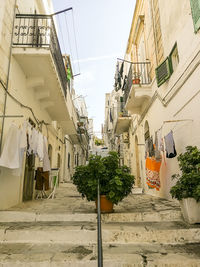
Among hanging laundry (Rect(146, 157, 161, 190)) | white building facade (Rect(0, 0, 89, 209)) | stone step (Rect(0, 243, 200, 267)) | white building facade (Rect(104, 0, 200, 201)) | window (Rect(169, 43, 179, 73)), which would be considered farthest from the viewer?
hanging laundry (Rect(146, 157, 161, 190))

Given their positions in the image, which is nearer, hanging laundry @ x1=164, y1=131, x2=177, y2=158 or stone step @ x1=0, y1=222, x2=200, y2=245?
stone step @ x1=0, y1=222, x2=200, y2=245

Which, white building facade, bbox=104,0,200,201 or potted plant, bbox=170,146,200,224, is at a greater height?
white building facade, bbox=104,0,200,201

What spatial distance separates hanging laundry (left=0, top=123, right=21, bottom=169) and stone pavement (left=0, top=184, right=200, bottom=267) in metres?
1.11

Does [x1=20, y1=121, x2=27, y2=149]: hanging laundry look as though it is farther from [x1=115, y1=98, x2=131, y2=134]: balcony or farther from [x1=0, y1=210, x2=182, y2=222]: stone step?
[x1=115, y1=98, x2=131, y2=134]: balcony

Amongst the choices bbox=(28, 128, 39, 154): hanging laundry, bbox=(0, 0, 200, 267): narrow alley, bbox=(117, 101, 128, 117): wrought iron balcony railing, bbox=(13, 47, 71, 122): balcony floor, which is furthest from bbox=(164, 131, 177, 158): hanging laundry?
bbox=(117, 101, 128, 117): wrought iron balcony railing

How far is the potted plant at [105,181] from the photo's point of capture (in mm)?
4520

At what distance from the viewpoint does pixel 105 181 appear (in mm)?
4734

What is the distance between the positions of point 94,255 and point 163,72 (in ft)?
19.2

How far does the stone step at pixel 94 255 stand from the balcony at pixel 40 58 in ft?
16.8

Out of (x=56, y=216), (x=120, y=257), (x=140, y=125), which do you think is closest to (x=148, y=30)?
(x=140, y=125)

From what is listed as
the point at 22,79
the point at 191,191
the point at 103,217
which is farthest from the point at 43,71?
the point at 191,191

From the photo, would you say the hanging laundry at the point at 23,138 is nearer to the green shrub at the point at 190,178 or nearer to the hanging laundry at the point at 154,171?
the green shrub at the point at 190,178

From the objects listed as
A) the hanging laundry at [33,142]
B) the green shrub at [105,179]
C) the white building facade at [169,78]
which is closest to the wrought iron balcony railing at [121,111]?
the white building facade at [169,78]

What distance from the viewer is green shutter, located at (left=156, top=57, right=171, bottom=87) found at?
20.9 ft
